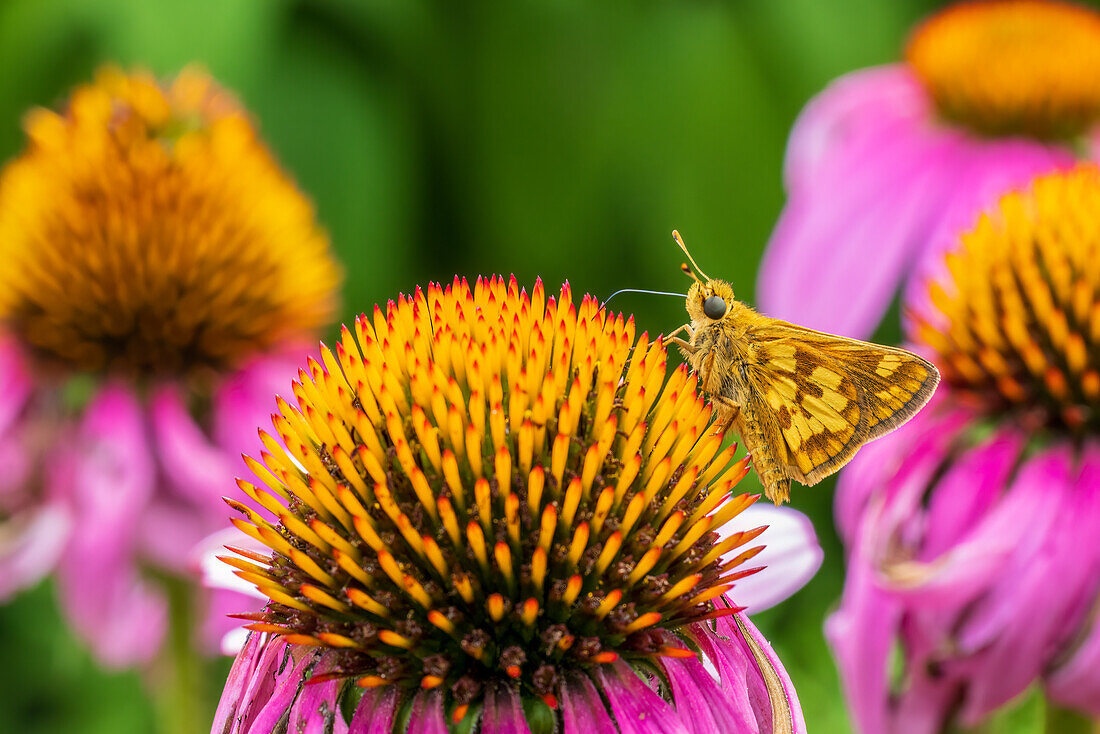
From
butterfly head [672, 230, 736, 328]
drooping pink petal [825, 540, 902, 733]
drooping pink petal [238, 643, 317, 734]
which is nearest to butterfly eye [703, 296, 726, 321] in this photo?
butterfly head [672, 230, 736, 328]

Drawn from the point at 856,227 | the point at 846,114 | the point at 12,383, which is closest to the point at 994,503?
the point at 856,227

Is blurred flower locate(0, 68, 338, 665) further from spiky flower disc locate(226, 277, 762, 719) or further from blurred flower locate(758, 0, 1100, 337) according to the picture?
blurred flower locate(758, 0, 1100, 337)

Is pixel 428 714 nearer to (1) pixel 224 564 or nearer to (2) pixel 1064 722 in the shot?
(1) pixel 224 564

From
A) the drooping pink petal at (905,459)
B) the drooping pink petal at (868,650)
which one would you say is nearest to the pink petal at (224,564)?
the drooping pink petal at (868,650)

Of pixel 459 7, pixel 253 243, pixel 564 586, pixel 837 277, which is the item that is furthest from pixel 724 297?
pixel 459 7

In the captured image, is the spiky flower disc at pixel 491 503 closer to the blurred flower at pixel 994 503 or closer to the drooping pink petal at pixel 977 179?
the blurred flower at pixel 994 503
